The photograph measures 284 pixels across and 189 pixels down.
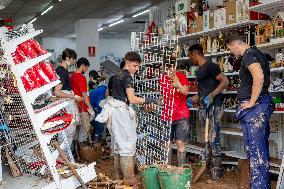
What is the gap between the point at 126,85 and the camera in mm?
5055

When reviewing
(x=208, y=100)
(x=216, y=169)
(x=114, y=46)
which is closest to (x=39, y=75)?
(x=208, y=100)

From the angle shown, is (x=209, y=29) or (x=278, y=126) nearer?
(x=278, y=126)

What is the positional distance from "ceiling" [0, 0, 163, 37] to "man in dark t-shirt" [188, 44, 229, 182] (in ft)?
20.8

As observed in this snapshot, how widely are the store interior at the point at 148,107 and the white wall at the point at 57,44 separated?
13015mm

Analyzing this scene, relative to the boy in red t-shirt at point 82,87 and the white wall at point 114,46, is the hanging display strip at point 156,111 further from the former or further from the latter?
the white wall at point 114,46

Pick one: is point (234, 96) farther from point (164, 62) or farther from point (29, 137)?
point (29, 137)

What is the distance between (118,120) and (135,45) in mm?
1735

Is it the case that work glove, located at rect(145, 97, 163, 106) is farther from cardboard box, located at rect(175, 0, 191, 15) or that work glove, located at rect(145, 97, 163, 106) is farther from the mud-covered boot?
cardboard box, located at rect(175, 0, 191, 15)

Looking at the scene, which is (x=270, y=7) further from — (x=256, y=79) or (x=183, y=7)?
(x=183, y=7)

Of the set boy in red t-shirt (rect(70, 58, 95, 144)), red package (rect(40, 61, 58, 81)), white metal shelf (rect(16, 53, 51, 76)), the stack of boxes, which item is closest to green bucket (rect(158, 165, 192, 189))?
red package (rect(40, 61, 58, 81))

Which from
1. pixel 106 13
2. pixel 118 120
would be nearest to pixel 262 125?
pixel 118 120

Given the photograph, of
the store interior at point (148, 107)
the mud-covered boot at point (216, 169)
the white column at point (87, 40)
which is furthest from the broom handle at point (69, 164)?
the white column at point (87, 40)

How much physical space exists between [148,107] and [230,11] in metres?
2.02

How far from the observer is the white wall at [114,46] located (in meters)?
22.6
